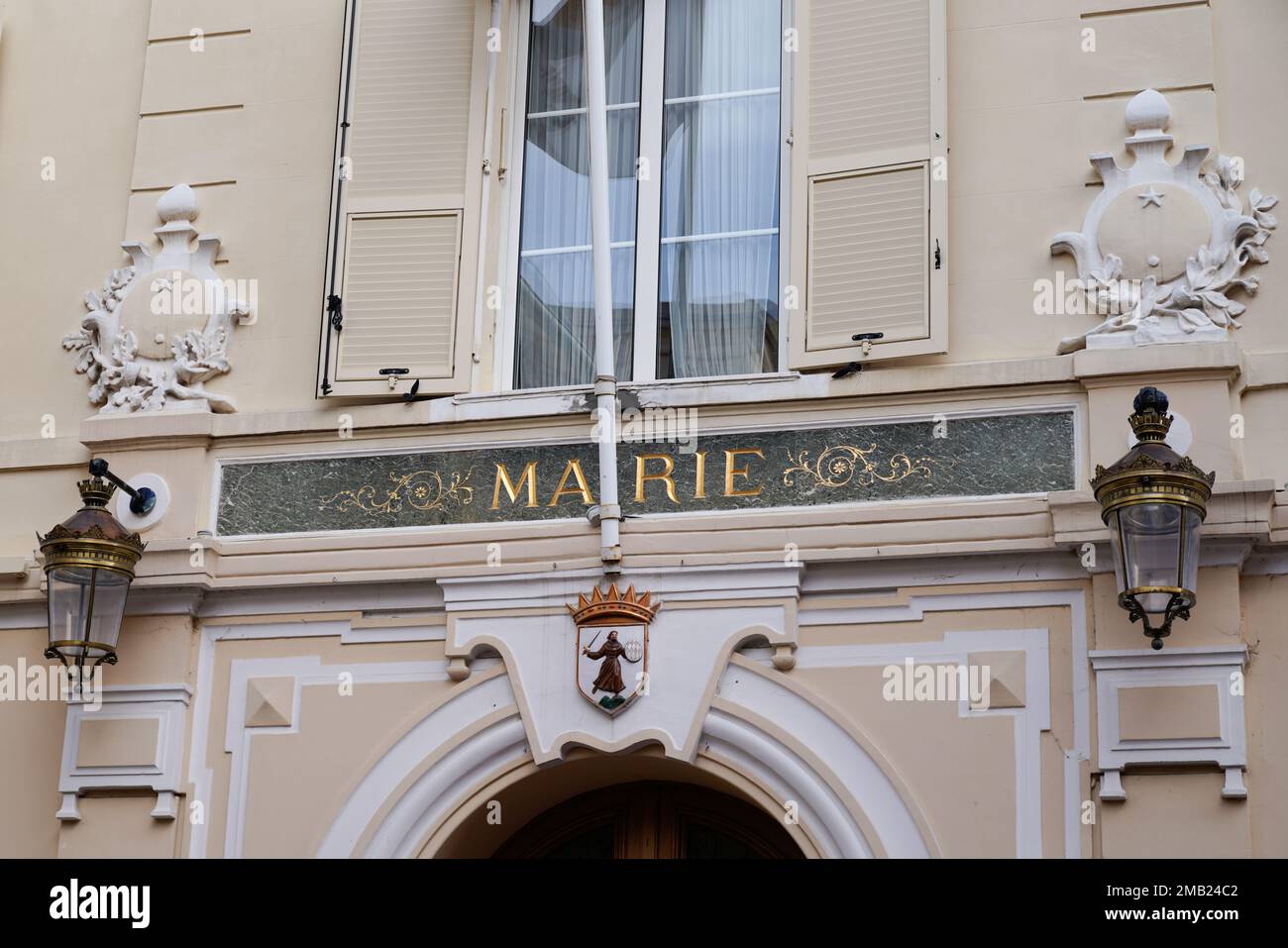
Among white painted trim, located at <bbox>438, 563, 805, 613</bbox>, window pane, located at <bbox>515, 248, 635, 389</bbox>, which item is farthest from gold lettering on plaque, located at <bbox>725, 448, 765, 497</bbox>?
window pane, located at <bbox>515, 248, 635, 389</bbox>

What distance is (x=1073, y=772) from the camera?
7.80 meters

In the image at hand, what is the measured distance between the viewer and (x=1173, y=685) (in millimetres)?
7684

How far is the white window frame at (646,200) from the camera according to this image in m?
8.98

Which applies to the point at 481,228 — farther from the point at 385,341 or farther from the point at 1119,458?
the point at 1119,458

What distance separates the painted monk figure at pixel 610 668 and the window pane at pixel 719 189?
134cm

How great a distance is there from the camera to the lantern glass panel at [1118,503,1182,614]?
24.5 ft

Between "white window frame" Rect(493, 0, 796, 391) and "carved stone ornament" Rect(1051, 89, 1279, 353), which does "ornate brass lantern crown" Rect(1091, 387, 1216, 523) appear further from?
"white window frame" Rect(493, 0, 796, 391)

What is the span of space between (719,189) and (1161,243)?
2011mm

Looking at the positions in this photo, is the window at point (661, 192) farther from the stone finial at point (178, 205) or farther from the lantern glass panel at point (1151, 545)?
the lantern glass panel at point (1151, 545)

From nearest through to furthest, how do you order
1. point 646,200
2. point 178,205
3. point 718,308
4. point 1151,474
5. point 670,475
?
point 1151,474
point 670,475
point 718,308
point 646,200
point 178,205

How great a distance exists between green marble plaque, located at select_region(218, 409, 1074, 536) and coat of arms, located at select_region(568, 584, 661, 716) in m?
0.43

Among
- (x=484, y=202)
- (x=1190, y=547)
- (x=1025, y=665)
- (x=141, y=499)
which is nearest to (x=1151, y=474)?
(x=1190, y=547)

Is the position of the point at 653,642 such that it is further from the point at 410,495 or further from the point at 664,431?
the point at 410,495

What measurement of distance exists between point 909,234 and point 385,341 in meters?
2.37
